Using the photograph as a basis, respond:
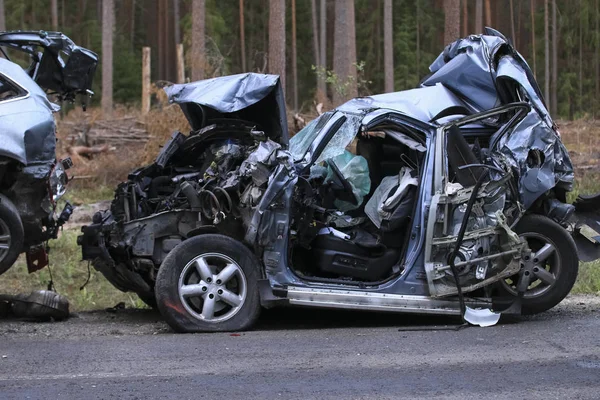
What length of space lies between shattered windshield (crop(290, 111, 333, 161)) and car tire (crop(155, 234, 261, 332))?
3.60 feet

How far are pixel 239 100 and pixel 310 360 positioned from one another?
2870 millimetres

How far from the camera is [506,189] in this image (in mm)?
7602

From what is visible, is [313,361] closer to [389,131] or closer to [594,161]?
[389,131]

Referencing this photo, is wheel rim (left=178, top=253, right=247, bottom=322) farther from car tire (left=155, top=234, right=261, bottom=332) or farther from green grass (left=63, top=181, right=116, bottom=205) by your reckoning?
green grass (left=63, top=181, right=116, bottom=205)

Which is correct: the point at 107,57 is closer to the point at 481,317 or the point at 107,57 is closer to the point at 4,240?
the point at 4,240

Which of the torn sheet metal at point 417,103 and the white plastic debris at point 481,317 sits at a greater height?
the torn sheet metal at point 417,103

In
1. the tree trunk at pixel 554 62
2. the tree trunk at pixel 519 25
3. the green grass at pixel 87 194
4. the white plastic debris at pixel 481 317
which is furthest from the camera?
the tree trunk at pixel 519 25

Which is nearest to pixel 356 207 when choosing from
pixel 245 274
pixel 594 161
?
pixel 245 274

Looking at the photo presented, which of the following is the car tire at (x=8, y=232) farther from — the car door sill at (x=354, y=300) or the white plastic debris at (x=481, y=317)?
the white plastic debris at (x=481, y=317)

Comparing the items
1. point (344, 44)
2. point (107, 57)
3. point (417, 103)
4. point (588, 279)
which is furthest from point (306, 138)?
point (107, 57)

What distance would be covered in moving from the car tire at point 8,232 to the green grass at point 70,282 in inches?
103

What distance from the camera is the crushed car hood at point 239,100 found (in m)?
8.05

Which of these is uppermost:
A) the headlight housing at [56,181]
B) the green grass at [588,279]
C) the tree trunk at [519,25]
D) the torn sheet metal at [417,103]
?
the tree trunk at [519,25]

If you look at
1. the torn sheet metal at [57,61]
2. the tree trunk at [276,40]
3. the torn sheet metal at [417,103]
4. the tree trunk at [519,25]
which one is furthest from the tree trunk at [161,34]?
the torn sheet metal at [417,103]
